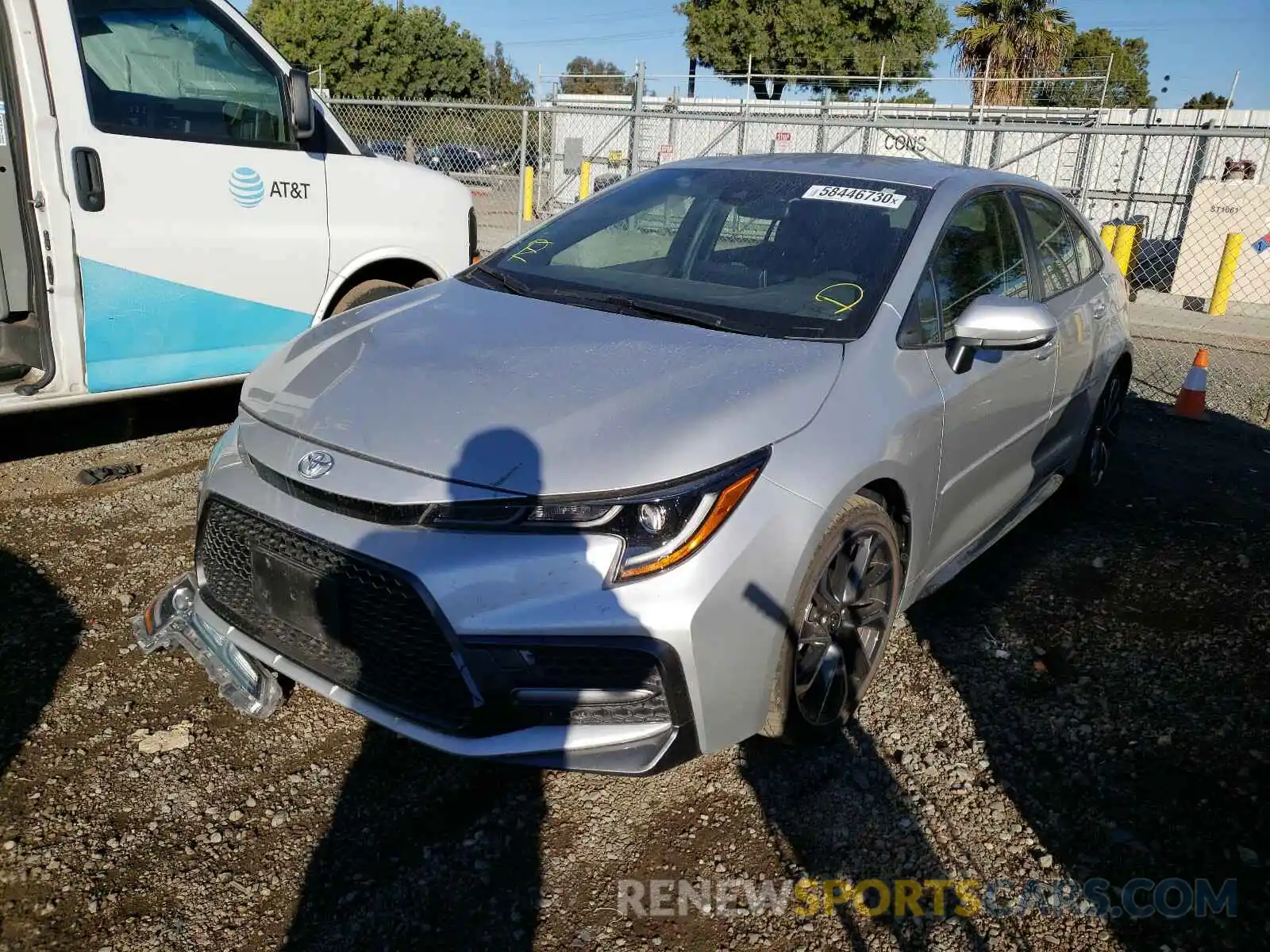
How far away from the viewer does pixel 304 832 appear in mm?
2521

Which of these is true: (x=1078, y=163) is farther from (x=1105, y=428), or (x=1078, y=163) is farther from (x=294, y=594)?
(x=294, y=594)

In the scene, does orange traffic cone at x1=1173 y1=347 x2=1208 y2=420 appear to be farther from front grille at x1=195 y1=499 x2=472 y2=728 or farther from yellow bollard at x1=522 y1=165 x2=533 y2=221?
yellow bollard at x1=522 y1=165 x2=533 y2=221

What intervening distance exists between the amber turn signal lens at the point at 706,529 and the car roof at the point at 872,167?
1.75m

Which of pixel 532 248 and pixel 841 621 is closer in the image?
pixel 841 621

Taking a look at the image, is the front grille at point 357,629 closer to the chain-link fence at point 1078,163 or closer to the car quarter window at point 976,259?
the car quarter window at point 976,259

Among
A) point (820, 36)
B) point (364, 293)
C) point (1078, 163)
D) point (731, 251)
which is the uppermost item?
point (820, 36)

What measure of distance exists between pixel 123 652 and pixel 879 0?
128ft

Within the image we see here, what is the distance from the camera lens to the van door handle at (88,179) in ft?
13.1

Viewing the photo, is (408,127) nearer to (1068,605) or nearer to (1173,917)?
(1068,605)

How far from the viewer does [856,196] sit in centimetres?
349

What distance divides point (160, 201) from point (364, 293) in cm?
115

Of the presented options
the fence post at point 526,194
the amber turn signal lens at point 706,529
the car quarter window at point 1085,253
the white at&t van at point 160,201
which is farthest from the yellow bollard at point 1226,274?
the amber turn signal lens at point 706,529

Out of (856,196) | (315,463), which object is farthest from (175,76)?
(856,196)

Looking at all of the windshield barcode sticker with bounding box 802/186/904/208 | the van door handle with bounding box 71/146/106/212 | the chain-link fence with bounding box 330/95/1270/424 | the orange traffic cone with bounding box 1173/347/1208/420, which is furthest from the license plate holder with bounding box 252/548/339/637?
the chain-link fence with bounding box 330/95/1270/424
